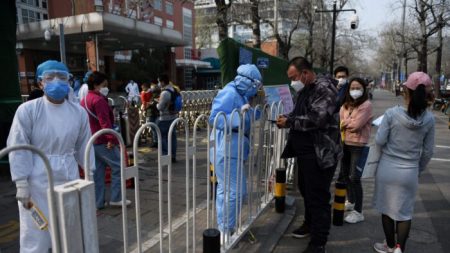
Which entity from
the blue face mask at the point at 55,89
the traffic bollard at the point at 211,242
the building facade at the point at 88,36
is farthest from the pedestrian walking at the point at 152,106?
the traffic bollard at the point at 211,242

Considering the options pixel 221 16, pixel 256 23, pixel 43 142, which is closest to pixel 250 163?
pixel 43 142

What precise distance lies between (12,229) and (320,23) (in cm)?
2819

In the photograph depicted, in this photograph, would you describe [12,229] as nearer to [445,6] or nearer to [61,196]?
[61,196]

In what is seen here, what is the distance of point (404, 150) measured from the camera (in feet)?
10.1

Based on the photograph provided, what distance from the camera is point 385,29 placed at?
1558 inches

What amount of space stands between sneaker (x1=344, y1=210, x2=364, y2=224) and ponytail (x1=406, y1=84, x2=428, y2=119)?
1.75 meters

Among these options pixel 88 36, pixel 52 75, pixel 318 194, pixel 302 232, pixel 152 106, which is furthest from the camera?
pixel 88 36

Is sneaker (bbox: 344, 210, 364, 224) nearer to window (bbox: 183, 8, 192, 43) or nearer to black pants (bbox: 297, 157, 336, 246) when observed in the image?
black pants (bbox: 297, 157, 336, 246)

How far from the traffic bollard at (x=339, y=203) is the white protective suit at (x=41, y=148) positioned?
2.88 meters

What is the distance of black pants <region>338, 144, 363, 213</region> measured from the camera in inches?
165

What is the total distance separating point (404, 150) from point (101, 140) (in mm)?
3505

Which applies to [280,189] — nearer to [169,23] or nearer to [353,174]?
[353,174]

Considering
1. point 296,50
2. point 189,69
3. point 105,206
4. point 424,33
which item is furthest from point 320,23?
point 105,206

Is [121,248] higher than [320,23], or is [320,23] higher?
→ [320,23]
